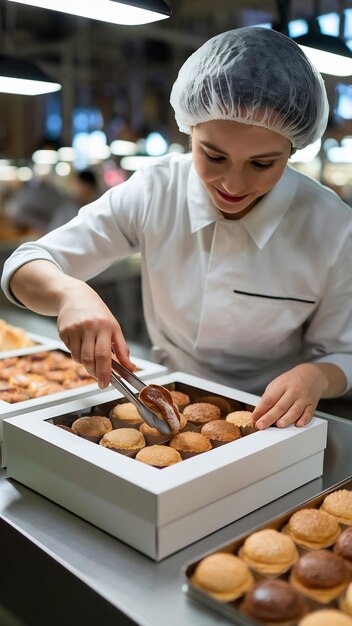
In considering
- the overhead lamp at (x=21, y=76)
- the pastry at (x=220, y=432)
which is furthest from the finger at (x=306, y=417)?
the overhead lamp at (x=21, y=76)

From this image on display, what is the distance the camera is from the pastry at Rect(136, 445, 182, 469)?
100 cm

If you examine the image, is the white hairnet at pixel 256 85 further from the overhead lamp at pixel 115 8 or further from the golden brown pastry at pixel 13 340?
the golden brown pastry at pixel 13 340

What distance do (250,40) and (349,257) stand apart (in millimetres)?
556

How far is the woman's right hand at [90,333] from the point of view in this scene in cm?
114

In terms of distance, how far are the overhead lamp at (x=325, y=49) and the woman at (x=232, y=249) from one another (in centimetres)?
47

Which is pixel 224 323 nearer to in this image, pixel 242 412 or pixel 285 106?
pixel 242 412

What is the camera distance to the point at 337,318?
5.03 ft

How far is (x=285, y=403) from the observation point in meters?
1.15

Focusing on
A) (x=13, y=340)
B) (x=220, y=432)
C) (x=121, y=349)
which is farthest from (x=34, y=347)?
(x=220, y=432)

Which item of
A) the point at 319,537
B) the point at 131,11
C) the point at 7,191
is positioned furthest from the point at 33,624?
the point at 7,191

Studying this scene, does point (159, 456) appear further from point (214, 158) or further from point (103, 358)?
point (214, 158)

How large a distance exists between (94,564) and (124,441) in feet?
0.75

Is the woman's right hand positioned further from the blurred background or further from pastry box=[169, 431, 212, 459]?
the blurred background

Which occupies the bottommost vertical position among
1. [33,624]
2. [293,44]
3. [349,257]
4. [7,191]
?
[7,191]
